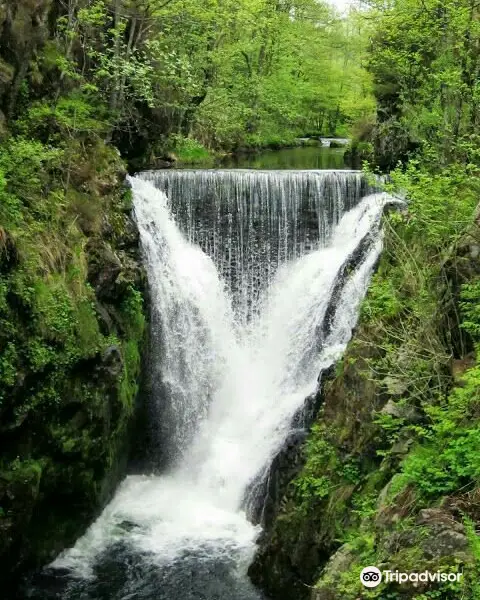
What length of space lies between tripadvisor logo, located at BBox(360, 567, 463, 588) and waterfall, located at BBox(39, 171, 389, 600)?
13.1ft

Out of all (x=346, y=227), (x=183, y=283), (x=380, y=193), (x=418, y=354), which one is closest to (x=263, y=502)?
(x=418, y=354)

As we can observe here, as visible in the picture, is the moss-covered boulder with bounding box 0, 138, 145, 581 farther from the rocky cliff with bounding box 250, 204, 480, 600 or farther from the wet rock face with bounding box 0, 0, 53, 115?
the rocky cliff with bounding box 250, 204, 480, 600

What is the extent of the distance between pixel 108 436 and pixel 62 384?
1511 mm

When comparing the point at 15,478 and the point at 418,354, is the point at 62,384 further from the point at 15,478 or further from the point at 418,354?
the point at 418,354

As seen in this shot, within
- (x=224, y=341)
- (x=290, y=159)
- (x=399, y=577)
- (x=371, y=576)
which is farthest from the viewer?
(x=290, y=159)

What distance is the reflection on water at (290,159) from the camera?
2044 cm

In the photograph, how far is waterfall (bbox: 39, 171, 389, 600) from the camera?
876cm

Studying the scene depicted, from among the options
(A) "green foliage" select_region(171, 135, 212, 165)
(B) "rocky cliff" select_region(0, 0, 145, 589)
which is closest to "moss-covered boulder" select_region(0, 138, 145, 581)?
(B) "rocky cliff" select_region(0, 0, 145, 589)

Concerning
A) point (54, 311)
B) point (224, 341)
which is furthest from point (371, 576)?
point (224, 341)

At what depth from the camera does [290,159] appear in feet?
75.5

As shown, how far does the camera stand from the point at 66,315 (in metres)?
8.21

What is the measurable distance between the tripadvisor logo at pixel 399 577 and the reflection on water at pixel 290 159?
16548 mm

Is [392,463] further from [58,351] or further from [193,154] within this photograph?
[193,154]

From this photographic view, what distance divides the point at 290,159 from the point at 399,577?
20.2m
